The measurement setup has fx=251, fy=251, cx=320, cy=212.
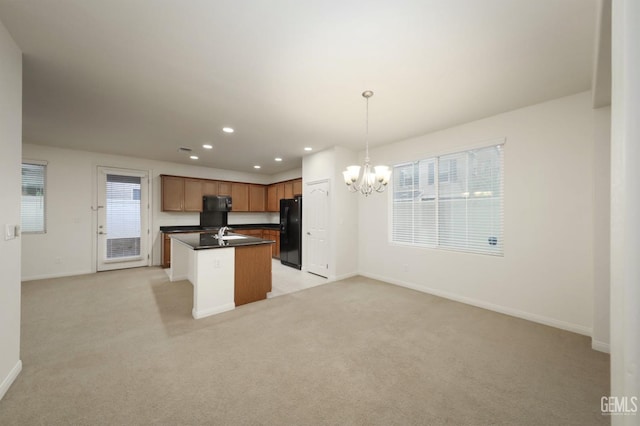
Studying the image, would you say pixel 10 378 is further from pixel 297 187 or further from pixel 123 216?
pixel 297 187

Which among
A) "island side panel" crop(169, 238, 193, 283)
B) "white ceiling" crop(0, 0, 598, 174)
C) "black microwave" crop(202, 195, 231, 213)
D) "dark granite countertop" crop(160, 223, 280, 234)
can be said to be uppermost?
"white ceiling" crop(0, 0, 598, 174)

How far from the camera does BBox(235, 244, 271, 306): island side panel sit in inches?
144

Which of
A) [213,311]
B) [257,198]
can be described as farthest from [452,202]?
[257,198]

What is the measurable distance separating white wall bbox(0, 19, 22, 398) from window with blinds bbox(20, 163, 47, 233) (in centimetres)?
412

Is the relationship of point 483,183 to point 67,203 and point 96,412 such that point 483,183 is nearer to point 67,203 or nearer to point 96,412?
point 96,412

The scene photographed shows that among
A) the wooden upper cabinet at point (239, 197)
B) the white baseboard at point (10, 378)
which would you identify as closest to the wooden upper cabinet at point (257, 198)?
the wooden upper cabinet at point (239, 197)

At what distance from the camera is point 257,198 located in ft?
26.0

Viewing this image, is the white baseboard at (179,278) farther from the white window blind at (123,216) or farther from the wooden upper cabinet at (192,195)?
the wooden upper cabinet at (192,195)

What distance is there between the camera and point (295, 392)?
1.90 meters

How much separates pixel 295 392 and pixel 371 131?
3.63m

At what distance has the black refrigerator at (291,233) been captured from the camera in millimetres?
5984

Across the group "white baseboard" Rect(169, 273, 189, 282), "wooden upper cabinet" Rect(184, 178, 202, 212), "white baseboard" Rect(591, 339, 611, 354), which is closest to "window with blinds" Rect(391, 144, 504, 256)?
"white baseboard" Rect(591, 339, 611, 354)

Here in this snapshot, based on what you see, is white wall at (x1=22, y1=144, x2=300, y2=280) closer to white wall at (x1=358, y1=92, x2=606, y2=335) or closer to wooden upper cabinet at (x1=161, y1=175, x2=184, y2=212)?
wooden upper cabinet at (x1=161, y1=175, x2=184, y2=212)

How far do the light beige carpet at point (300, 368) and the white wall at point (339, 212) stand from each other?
1493 millimetres
